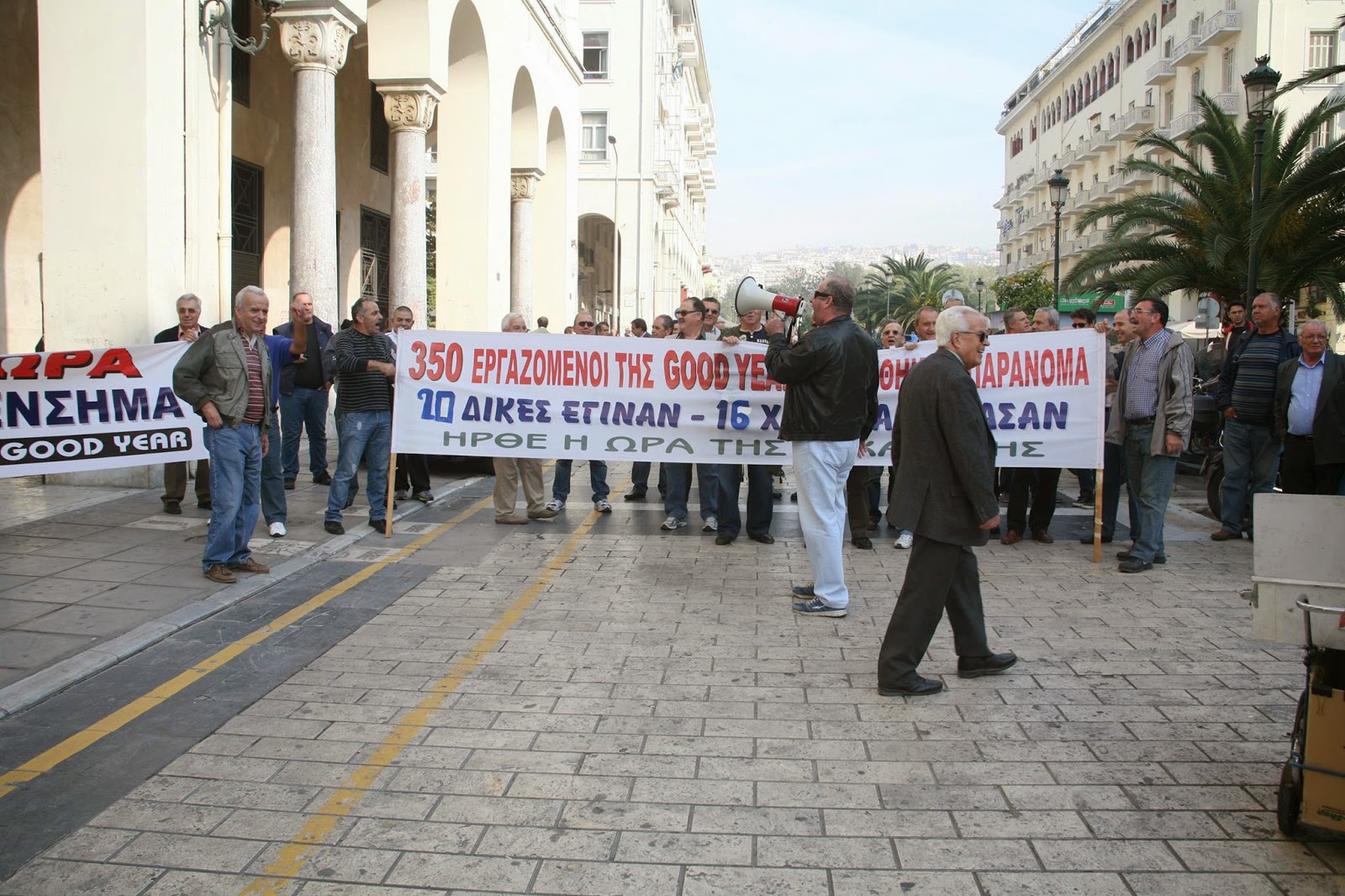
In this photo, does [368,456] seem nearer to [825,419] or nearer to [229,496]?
[229,496]

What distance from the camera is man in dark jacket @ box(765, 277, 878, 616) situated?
6.97 meters

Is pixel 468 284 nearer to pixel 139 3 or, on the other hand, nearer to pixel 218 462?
pixel 139 3

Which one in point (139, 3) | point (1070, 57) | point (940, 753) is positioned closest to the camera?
point (940, 753)

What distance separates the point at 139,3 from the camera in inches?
425

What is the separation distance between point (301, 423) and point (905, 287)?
71.7 meters

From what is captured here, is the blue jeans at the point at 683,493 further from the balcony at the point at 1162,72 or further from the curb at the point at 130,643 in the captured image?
the balcony at the point at 1162,72

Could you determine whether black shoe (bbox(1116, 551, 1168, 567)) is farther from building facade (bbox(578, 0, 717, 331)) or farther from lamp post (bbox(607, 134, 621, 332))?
building facade (bbox(578, 0, 717, 331))

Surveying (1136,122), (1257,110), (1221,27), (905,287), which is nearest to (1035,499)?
(1257,110)

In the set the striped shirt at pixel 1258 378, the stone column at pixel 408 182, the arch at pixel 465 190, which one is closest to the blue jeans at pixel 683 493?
the striped shirt at pixel 1258 378

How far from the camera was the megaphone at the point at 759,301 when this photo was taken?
784 centimetres

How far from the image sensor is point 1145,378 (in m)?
8.59

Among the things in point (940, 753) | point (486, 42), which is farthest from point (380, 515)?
point (486, 42)

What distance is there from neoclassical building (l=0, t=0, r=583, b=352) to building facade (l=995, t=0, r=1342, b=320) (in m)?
17.3

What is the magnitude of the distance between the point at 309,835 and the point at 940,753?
8.45ft
